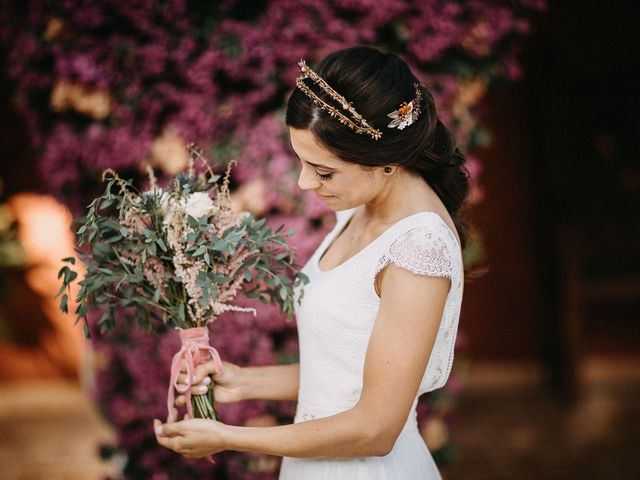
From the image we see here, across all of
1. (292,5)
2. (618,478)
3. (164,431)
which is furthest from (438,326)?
(618,478)

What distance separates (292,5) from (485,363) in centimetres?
418

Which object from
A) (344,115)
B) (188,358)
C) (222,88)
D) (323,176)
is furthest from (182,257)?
(222,88)

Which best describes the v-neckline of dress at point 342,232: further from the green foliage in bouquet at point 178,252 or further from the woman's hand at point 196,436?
the woman's hand at point 196,436

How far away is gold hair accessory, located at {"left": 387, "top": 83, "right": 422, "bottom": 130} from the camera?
1716 mm

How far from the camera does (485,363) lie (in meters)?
6.27

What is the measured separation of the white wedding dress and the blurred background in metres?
0.56

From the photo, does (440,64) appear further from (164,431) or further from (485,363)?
(485,363)

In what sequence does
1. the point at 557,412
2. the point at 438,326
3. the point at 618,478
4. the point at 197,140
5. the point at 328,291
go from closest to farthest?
the point at 438,326 < the point at 328,291 < the point at 197,140 < the point at 618,478 < the point at 557,412

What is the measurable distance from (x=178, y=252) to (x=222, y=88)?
1.61 m

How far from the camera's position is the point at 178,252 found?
1.76m

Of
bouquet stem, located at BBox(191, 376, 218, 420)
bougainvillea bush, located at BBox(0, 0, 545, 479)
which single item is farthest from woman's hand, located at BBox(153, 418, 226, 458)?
bougainvillea bush, located at BBox(0, 0, 545, 479)

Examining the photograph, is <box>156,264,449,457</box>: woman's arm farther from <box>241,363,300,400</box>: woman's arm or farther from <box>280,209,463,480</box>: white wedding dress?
<box>241,363,300,400</box>: woman's arm

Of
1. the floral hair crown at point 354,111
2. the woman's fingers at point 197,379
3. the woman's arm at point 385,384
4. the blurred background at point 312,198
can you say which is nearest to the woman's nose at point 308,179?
the floral hair crown at point 354,111

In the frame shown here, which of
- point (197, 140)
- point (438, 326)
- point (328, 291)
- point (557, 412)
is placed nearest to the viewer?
point (438, 326)
